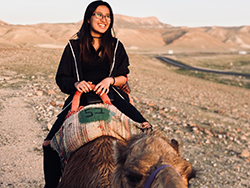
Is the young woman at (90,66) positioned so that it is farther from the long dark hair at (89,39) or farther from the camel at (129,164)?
the camel at (129,164)

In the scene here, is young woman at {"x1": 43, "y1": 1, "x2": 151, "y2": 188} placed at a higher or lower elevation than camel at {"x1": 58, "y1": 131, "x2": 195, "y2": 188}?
higher

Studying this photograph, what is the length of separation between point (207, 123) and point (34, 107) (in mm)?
6005

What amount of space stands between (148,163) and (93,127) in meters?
0.86

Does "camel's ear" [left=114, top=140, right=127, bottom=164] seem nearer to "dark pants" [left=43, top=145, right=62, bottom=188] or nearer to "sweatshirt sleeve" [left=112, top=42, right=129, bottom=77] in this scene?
"dark pants" [left=43, top=145, right=62, bottom=188]

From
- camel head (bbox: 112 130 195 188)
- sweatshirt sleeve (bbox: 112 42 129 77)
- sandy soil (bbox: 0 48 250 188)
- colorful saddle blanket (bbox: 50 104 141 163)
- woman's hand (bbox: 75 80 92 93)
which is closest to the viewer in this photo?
camel head (bbox: 112 130 195 188)

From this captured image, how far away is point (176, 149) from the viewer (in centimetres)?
193

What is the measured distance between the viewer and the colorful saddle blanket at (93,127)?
7.73 ft

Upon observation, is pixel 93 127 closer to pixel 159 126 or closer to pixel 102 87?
pixel 102 87

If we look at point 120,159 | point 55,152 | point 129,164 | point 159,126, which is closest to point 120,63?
point 55,152

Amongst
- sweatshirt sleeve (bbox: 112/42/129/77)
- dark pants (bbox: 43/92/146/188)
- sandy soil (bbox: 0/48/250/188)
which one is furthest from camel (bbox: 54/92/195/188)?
sandy soil (bbox: 0/48/250/188)

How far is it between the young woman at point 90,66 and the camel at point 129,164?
0.60 m

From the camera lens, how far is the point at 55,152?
284cm

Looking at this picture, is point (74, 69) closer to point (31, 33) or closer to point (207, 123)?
point (207, 123)

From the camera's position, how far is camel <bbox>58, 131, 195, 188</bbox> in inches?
62.6
